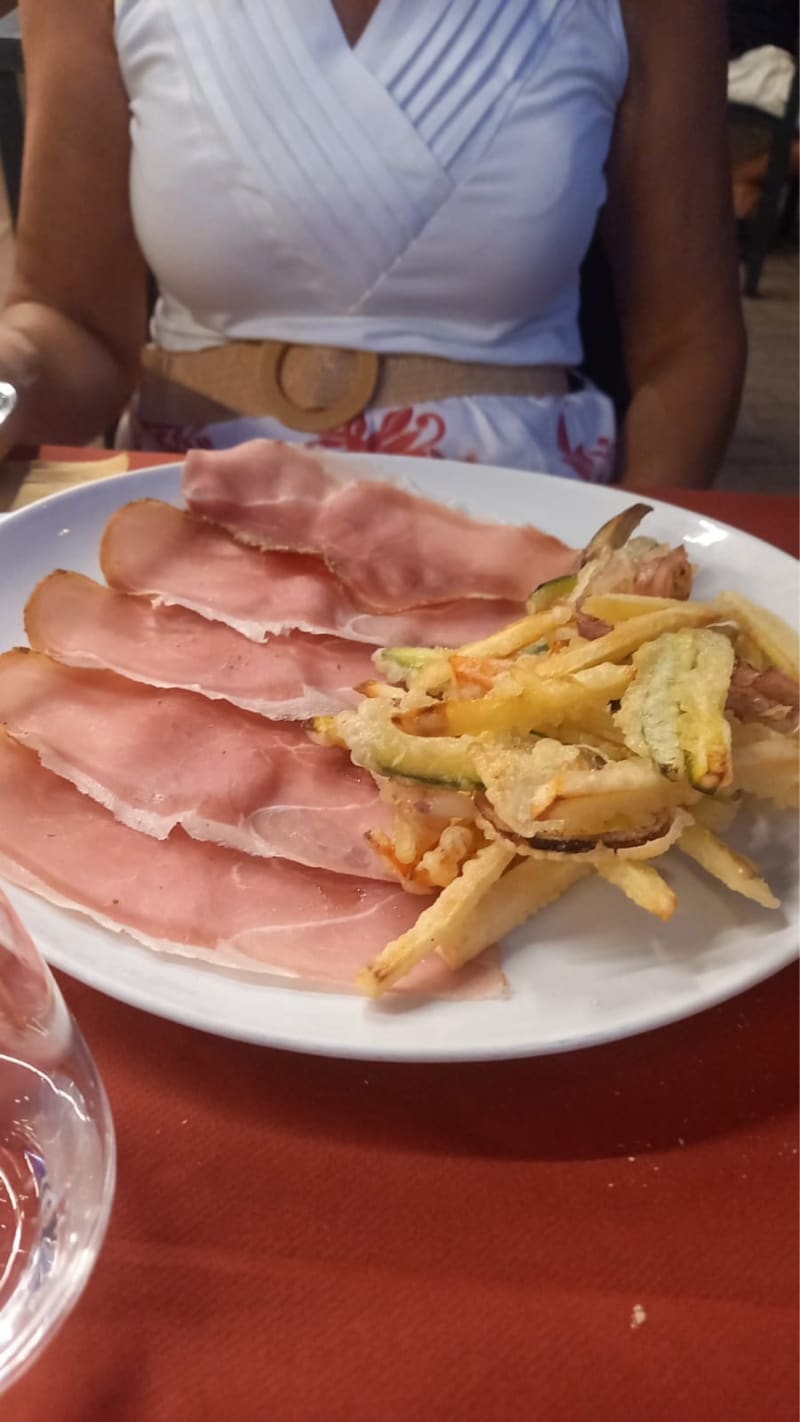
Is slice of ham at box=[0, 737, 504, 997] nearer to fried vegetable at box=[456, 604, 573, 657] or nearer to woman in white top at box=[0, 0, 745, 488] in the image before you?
fried vegetable at box=[456, 604, 573, 657]

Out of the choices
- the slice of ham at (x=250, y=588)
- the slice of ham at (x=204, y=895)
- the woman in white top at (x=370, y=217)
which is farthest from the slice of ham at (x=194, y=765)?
the woman in white top at (x=370, y=217)

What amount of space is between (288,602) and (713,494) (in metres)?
0.62

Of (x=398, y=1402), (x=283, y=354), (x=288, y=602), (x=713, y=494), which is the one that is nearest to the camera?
(x=398, y=1402)

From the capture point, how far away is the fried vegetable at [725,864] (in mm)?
681

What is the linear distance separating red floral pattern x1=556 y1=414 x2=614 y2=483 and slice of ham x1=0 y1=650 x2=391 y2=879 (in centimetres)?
85

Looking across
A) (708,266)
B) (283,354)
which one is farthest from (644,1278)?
(708,266)

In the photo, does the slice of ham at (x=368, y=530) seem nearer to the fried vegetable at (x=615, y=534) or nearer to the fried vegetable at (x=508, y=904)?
the fried vegetable at (x=615, y=534)

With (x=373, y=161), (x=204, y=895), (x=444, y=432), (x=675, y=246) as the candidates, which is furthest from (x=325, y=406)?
(x=204, y=895)

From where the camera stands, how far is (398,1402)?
0.53 metres

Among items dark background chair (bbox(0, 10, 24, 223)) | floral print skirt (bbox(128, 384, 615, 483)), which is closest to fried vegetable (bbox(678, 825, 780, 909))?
floral print skirt (bbox(128, 384, 615, 483))

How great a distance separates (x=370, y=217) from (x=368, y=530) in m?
0.57

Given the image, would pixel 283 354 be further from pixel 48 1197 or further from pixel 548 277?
pixel 48 1197

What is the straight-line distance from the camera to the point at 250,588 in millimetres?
994

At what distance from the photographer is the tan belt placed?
4.72 ft
